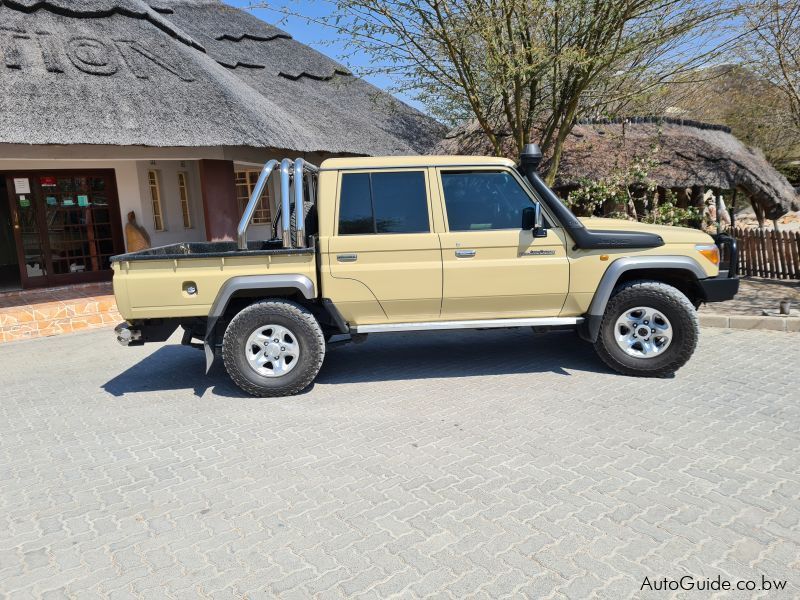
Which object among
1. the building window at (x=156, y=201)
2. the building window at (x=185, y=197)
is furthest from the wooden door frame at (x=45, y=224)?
the building window at (x=185, y=197)

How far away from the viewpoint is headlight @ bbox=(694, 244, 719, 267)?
216 inches

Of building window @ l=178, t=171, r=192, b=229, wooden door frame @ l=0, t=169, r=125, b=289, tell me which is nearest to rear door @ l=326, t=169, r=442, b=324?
wooden door frame @ l=0, t=169, r=125, b=289

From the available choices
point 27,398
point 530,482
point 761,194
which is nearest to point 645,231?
point 530,482

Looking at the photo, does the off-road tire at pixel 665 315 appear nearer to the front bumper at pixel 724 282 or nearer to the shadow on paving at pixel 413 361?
the front bumper at pixel 724 282

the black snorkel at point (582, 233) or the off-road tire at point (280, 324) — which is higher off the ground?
the black snorkel at point (582, 233)

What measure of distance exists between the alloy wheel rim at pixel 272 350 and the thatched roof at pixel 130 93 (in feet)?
18.1

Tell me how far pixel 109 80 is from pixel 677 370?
31.9ft

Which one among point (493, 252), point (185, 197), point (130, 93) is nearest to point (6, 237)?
point (185, 197)

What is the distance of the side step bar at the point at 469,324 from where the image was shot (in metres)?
5.47

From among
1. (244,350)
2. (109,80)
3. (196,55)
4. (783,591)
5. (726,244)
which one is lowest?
(783,591)

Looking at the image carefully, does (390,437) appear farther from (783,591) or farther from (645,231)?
(645,231)

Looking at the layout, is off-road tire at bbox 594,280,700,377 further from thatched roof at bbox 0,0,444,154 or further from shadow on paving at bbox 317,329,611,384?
thatched roof at bbox 0,0,444,154

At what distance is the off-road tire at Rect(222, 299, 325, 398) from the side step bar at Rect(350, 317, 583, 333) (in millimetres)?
438

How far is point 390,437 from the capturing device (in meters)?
4.36
